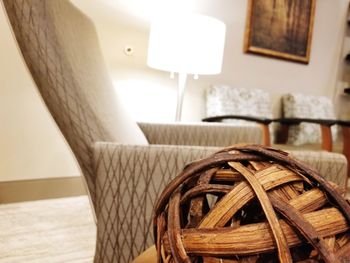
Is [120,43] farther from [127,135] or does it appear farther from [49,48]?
[49,48]

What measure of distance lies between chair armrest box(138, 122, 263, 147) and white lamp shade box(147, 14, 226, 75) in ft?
1.22

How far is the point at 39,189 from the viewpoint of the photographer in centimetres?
175

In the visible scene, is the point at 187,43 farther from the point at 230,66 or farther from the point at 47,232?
the point at 47,232

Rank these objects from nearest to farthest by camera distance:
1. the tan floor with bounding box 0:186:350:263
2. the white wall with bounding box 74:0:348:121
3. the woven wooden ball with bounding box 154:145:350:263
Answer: the woven wooden ball with bounding box 154:145:350:263, the tan floor with bounding box 0:186:350:263, the white wall with bounding box 74:0:348:121

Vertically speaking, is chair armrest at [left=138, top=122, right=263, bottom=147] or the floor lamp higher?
the floor lamp

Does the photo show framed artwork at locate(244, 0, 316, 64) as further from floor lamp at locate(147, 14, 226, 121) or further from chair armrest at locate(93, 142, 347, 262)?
chair armrest at locate(93, 142, 347, 262)

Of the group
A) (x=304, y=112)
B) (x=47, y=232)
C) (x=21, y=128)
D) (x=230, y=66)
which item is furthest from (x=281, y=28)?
(x=47, y=232)

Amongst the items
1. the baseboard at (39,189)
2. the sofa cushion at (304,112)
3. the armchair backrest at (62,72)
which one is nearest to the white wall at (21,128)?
the baseboard at (39,189)

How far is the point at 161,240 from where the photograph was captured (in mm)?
323

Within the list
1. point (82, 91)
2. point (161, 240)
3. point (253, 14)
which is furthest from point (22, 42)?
point (253, 14)

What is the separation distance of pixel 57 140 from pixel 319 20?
8.44 ft

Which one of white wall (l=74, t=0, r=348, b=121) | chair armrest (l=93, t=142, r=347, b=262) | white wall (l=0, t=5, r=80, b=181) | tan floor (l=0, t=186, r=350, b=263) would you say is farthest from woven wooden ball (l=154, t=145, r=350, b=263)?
white wall (l=74, t=0, r=348, b=121)

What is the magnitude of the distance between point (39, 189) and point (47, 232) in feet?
1.45

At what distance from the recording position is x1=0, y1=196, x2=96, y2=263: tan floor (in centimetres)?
118
